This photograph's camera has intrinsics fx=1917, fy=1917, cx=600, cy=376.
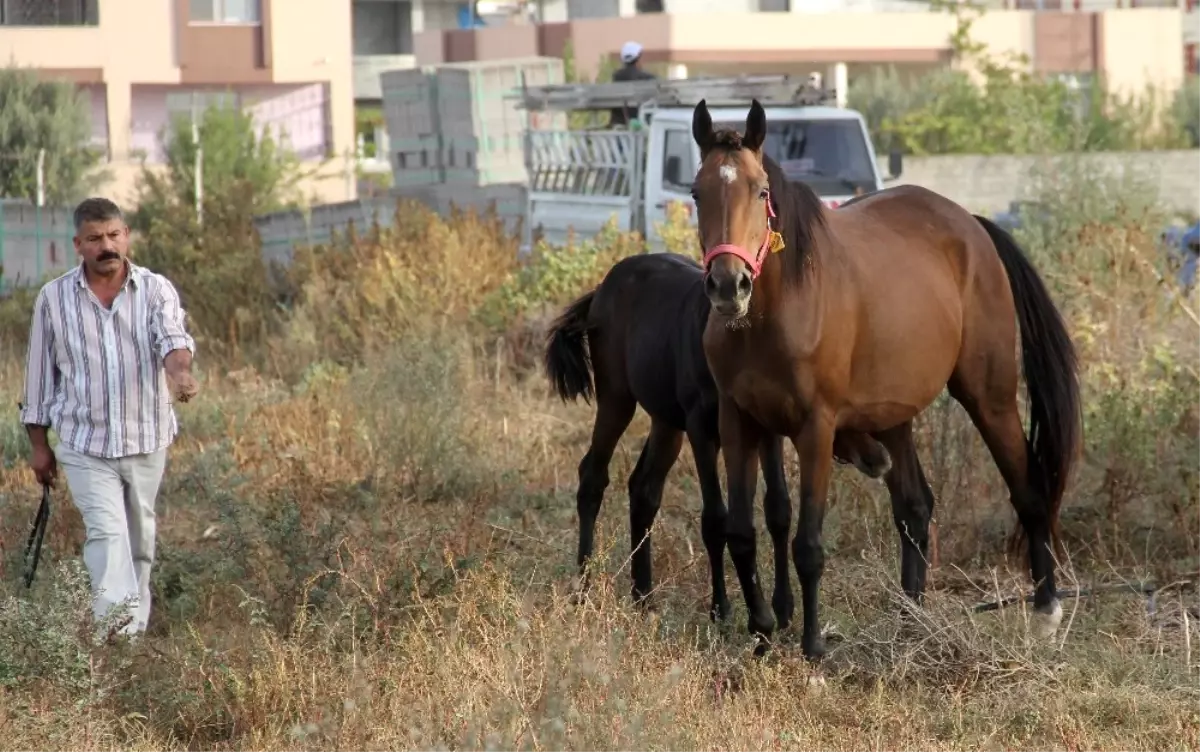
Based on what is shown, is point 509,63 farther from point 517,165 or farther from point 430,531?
point 430,531

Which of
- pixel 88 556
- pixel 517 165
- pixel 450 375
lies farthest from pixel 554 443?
pixel 517 165

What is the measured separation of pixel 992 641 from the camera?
6355 millimetres

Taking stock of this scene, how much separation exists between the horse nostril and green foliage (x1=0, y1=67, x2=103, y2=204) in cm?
3014

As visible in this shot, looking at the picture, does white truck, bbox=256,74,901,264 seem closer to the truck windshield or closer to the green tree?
the truck windshield

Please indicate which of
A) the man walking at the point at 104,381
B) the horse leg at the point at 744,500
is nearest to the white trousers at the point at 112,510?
the man walking at the point at 104,381

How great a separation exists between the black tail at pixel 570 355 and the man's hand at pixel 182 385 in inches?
80.3

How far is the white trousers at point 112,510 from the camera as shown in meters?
7.15

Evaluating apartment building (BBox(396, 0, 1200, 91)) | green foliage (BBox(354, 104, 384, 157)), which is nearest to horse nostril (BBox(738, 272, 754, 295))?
apartment building (BBox(396, 0, 1200, 91))

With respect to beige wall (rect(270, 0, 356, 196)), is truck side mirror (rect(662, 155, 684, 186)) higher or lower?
lower

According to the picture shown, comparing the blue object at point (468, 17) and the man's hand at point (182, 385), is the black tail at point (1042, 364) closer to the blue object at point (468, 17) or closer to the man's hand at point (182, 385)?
the man's hand at point (182, 385)

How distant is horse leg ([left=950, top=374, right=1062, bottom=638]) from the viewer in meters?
7.84

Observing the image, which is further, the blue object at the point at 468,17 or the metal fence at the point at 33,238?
the blue object at the point at 468,17

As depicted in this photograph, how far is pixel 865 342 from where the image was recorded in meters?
7.12

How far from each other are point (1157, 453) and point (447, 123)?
16109mm
